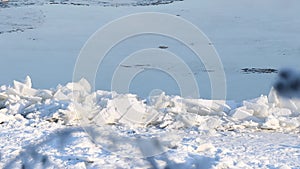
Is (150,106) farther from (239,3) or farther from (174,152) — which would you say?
(239,3)

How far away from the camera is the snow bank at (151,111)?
14.0ft

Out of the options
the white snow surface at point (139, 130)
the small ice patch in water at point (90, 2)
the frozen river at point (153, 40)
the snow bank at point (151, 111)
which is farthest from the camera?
the small ice patch in water at point (90, 2)

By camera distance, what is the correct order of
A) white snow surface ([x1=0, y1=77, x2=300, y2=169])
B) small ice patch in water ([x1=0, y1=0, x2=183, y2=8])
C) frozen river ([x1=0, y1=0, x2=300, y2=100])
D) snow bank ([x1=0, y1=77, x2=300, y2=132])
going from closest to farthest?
white snow surface ([x1=0, y1=77, x2=300, y2=169])
snow bank ([x1=0, y1=77, x2=300, y2=132])
frozen river ([x1=0, y1=0, x2=300, y2=100])
small ice patch in water ([x1=0, y1=0, x2=183, y2=8])

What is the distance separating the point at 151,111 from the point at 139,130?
0.94ft

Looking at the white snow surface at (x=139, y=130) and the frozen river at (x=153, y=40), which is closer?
the white snow surface at (x=139, y=130)

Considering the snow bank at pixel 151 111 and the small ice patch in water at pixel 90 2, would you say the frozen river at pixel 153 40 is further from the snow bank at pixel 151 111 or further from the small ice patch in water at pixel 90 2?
the snow bank at pixel 151 111

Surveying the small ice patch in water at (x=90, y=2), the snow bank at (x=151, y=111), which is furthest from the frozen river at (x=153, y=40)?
the snow bank at (x=151, y=111)

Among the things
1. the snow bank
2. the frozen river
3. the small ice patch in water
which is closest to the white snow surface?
the snow bank

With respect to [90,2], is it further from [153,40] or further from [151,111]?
[151,111]

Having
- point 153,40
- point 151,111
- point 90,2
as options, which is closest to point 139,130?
point 151,111

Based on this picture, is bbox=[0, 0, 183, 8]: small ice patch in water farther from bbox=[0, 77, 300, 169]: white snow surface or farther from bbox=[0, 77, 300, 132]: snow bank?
bbox=[0, 77, 300, 132]: snow bank

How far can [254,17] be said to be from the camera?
875 centimetres

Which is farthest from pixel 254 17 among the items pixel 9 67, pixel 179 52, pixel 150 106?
pixel 150 106

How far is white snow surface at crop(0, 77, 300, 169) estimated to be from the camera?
352 cm
